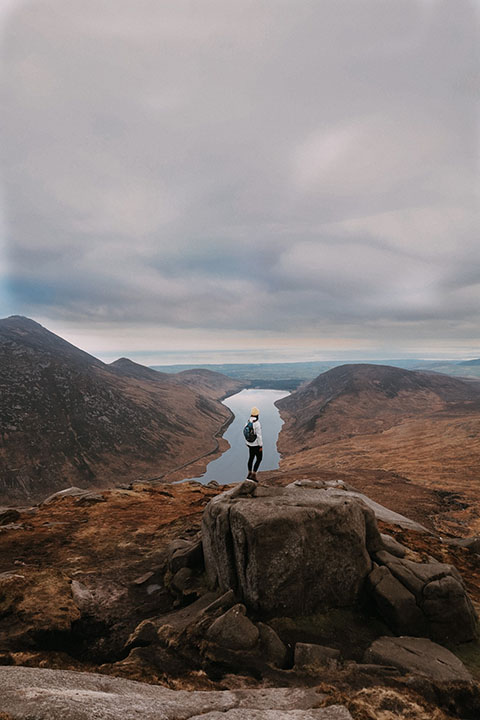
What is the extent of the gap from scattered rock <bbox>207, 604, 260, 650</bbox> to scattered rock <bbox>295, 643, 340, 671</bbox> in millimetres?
1238

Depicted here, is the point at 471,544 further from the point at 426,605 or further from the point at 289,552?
the point at 289,552

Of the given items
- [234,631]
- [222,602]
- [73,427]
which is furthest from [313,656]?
[73,427]

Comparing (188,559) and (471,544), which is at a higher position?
(188,559)

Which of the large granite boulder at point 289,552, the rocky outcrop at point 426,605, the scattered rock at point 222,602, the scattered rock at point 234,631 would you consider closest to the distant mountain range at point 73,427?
the scattered rock at point 222,602

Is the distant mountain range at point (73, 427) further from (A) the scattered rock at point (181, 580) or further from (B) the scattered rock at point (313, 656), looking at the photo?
(B) the scattered rock at point (313, 656)

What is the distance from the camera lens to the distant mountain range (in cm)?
9225

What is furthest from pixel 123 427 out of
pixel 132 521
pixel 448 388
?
pixel 448 388

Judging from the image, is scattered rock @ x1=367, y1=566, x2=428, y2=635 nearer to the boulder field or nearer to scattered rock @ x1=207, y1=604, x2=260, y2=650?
the boulder field

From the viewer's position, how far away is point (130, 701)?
595 centimetres

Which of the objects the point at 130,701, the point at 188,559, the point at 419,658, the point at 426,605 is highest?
the point at 130,701

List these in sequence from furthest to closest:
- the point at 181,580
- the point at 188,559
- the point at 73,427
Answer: the point at 73,427, the point at 188,559, the point at 181,580

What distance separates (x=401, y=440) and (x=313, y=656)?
8867cm

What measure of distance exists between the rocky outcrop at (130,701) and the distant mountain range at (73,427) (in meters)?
92.0

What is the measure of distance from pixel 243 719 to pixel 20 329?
197m
